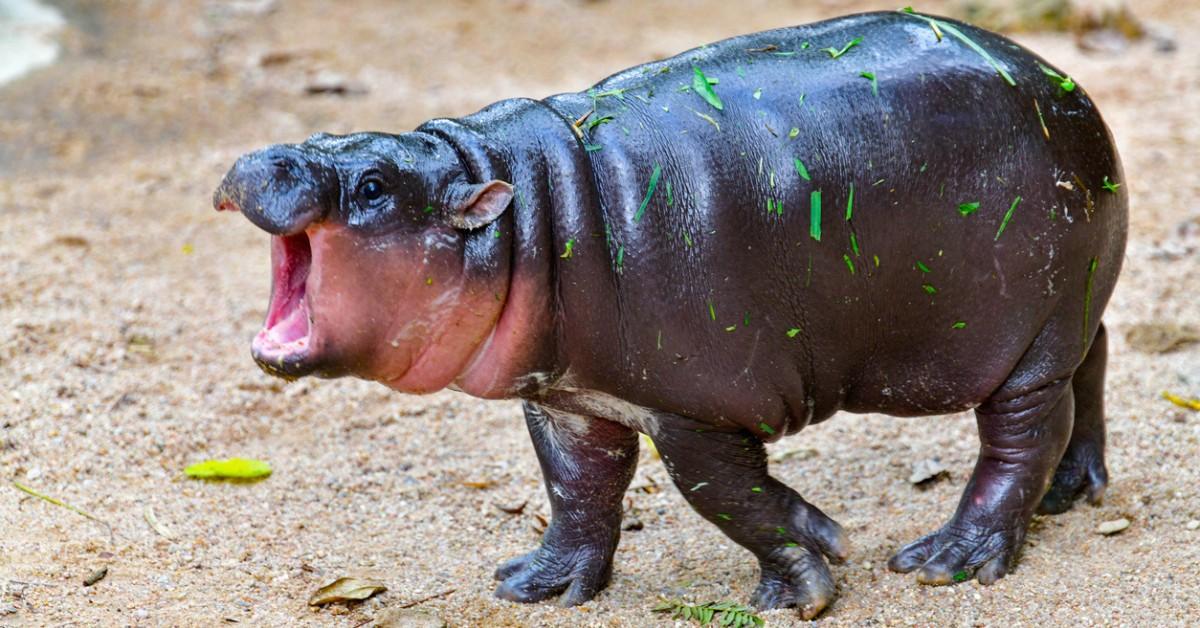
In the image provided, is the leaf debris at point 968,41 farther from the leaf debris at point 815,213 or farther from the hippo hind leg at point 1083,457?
the hippo hind leg at point 1083,457

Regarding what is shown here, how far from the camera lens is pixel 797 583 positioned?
412cm

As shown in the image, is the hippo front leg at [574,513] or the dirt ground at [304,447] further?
the hippo front leg at [574,513]

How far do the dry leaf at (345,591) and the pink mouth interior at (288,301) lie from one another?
41.2 inches

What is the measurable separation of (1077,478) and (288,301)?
9.18ft

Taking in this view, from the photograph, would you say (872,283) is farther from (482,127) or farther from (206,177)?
(206,177)

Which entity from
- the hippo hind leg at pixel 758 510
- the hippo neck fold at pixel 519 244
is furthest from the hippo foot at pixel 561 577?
the hippo neck fold at pixel 519 244

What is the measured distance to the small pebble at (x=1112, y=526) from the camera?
459 centimetres

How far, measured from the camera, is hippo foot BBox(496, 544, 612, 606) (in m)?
4.41

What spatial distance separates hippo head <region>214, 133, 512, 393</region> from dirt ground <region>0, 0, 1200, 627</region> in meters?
0.95

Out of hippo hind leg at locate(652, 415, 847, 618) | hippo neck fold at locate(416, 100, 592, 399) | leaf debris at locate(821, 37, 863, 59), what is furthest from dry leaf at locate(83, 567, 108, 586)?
leaf debris at locate(821, 37, 863, 59)

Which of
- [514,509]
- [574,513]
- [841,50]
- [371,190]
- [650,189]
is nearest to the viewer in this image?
[371,190]

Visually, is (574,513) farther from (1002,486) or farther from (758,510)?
(1002,486)

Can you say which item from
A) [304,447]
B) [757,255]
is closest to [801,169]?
[757,255]

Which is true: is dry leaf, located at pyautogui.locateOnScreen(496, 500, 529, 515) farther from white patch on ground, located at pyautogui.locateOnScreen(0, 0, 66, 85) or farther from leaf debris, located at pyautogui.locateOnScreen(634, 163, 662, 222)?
white patch on ground, located at pyautogui.locateOnScreen(0, 0, 66, 85)
